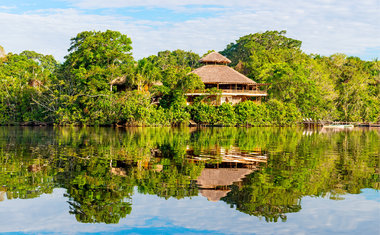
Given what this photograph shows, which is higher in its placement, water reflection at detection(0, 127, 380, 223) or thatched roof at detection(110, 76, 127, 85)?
thatched roof at detection(110, 76, 127, 85)

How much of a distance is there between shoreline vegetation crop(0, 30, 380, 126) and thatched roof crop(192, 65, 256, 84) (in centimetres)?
207

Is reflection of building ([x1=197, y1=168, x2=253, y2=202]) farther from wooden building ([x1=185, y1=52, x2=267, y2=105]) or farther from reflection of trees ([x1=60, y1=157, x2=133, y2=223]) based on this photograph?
wooden building ([x1=185, y1=52, x2=267, y2=105])

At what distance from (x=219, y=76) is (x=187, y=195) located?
129 feet

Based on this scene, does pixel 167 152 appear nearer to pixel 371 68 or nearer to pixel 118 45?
pixel 118 45

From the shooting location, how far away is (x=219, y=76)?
4781cm

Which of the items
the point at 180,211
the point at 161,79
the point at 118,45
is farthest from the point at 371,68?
the point at 180,211

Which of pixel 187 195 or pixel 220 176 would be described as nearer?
pixel 187 195

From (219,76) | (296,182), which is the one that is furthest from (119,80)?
(296,182)

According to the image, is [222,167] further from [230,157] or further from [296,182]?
[296,182]

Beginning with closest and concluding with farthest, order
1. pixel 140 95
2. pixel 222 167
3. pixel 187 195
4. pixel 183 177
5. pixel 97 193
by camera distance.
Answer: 1. pixel 97 193
2. pixel 187 195
3. pixel 183 177
4. pixel 222 167
5. pixel 140 95

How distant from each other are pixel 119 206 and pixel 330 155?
35.6 feet

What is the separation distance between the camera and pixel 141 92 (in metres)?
42.4

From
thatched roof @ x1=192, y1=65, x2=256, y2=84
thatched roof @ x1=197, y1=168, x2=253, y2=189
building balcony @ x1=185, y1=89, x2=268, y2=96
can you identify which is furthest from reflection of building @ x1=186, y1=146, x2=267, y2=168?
thatched roof @ x1=192, y1=65, x2=256, y2=84

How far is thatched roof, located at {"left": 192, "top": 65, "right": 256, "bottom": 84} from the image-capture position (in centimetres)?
4711
